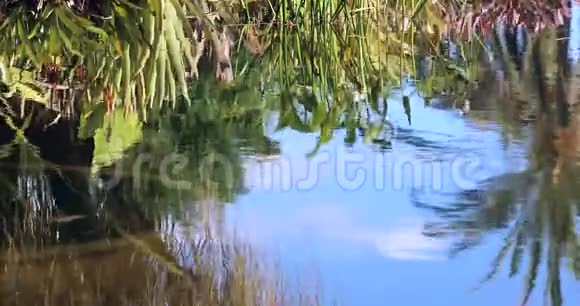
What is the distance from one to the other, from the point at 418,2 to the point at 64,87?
743 mm

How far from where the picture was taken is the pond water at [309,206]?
3.07 ft

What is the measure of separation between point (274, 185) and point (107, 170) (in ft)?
0.85

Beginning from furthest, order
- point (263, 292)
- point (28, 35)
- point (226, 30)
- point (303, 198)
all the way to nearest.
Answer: point (226, 30) → point (28, 35) → point (303, 198) → point (263, 292)

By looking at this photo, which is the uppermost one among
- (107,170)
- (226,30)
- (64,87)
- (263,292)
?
(226,30)

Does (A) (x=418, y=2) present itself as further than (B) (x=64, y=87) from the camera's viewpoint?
Yes

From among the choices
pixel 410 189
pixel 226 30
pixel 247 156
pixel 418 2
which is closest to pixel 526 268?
pixel 410 189

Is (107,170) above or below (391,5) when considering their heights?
below

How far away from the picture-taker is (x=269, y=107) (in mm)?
1615

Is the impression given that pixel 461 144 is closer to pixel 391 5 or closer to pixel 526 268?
pixel 526 268

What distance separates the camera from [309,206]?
1.14 meters

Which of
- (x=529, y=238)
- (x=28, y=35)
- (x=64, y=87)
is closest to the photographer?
(x=529, y=238)

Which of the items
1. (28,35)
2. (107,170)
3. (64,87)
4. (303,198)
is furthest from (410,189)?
(64,87)

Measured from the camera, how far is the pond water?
0.94 m

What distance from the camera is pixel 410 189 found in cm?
118
